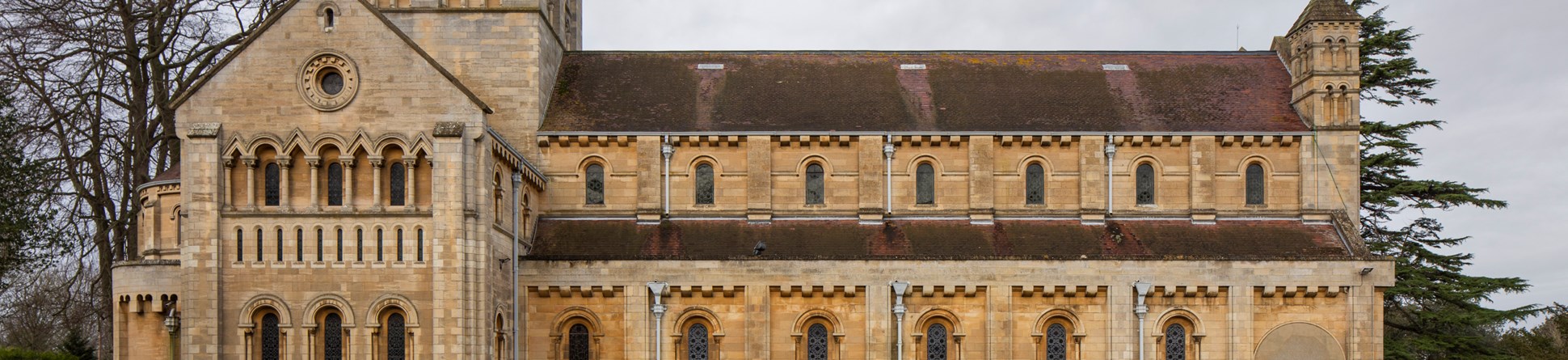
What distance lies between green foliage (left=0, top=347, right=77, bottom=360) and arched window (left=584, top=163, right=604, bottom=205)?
18284 millimetres

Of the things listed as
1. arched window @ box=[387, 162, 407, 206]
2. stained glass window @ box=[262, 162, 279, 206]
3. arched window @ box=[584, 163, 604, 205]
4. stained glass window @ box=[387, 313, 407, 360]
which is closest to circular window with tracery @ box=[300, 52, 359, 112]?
stained glass window @ box=[262, 162, 279, 206]

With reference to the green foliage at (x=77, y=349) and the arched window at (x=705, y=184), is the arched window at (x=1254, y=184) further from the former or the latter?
the green foliage at (x=77, y=349)

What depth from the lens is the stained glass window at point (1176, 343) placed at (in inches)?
1663

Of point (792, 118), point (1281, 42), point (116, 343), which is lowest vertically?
point (116, 343)

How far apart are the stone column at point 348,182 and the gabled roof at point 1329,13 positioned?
1123 inches

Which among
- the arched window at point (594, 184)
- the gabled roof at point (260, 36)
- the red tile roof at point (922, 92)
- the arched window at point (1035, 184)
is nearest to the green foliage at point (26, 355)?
the gabled roof at point (260, 36)

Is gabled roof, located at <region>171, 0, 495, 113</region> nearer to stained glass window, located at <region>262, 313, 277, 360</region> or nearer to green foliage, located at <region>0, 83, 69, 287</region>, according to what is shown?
stained glass window, located at <region>262, 313, 277, 360</region>

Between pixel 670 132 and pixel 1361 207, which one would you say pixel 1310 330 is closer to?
pixel 1361 207

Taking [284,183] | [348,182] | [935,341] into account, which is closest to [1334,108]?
[935,341]

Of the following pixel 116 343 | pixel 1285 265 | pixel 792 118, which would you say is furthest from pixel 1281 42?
pixel 116 343

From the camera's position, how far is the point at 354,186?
123 feet

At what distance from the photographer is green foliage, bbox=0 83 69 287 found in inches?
1845

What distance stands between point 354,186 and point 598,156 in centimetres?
887

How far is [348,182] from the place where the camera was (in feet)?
122
